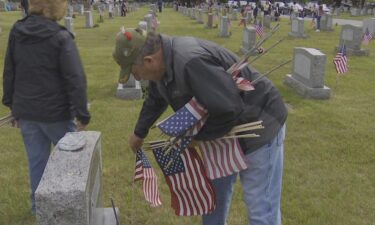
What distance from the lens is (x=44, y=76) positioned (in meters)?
3.47

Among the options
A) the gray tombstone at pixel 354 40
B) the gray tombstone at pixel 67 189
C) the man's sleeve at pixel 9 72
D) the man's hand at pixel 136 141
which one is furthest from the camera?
the gray tombstone at pixel 354 40

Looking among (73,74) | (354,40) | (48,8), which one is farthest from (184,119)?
(354,40)

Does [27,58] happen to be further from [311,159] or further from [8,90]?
[311,159]

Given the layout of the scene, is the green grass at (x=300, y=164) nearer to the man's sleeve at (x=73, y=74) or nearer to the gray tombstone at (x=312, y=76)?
the gray tombstone at (x=312, y=76)

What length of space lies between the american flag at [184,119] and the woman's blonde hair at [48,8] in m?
1.38

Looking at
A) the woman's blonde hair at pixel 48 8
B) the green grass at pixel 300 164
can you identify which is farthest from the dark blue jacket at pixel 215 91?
the green grass at pixel 300 164

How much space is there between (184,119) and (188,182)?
25.3 inches

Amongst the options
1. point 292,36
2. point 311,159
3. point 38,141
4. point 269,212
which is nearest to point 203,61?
point 269,212

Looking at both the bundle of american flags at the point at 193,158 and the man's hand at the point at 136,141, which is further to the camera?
the man's hand at the point at 136,141

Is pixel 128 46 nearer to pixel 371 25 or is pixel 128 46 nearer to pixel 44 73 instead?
pixel 44 73

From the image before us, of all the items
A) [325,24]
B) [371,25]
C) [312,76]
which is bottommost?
[325,24]

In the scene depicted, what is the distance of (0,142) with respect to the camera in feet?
21.4

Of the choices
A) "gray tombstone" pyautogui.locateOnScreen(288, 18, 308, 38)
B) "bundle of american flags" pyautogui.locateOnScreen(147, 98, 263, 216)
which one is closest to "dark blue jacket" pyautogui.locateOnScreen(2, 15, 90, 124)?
"bundle of american flags" pyautogui.locateOnScreen(147, 98, 263, 216)

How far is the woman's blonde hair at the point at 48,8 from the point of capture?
3361mm
